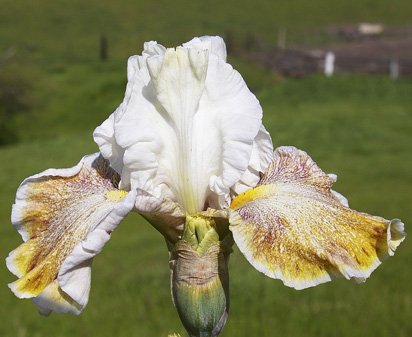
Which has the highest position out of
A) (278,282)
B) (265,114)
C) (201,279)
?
(201,279)

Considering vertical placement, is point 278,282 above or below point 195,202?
below

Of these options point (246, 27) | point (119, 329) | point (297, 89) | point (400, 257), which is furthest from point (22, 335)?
point (246, 27)

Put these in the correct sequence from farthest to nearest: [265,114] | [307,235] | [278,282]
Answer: [265,114], [278,282], [307,235]

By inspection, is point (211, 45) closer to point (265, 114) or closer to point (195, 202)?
point (195, 202)

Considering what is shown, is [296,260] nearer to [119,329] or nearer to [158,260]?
[119,329]

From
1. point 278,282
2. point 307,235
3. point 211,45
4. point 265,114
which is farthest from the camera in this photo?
point 265,114

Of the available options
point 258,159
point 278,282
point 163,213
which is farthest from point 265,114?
point 163,213

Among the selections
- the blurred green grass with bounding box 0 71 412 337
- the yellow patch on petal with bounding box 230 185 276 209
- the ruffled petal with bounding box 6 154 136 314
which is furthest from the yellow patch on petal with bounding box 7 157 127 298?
the blurred green grass with bounding box 0 71 412 337

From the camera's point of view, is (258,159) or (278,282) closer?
(258,159)
